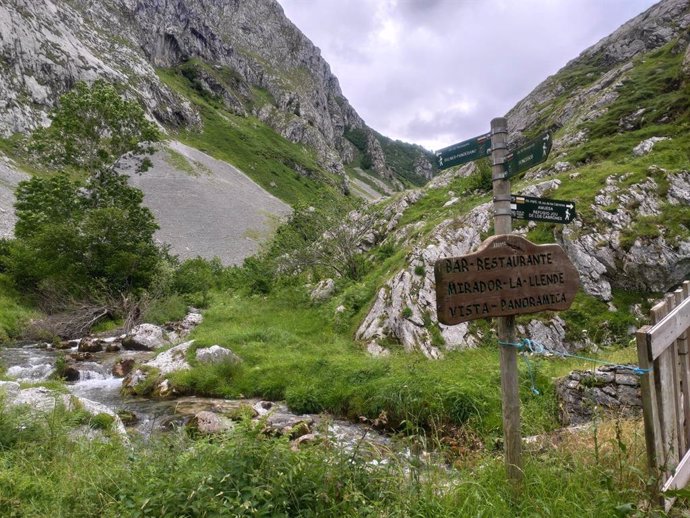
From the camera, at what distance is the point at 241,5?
180625 mm

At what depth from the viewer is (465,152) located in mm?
4785

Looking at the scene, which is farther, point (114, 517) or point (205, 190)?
point (205, 190)

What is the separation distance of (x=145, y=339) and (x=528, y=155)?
65.8ft

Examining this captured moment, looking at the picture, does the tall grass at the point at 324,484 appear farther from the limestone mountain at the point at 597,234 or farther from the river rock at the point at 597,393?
the limestone mountain at the point at 597,234

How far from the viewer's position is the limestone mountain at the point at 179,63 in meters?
69.9

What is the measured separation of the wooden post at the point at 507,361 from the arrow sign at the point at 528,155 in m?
0.08

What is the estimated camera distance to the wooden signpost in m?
3.89

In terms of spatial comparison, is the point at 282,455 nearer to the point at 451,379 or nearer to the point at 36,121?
the point at 451,379

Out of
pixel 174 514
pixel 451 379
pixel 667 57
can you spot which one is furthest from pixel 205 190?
pixel 174 514

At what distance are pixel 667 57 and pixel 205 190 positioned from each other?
60954 mm

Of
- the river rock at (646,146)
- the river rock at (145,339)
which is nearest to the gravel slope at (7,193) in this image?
the river rock at (145,339)

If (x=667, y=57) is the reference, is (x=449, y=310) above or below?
below

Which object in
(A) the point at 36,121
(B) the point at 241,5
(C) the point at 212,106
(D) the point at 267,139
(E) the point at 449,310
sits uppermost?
(B) the point at 241,5

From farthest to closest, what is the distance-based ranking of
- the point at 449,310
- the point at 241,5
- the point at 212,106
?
the point at 241,5
the point at 212,106
the point at 449,310
